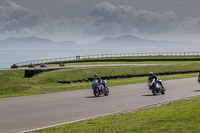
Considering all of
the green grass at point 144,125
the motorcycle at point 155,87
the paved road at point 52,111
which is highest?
the motorcycle at point 155,87

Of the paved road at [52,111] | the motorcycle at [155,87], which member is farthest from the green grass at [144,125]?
the motorcycle at [155,87]

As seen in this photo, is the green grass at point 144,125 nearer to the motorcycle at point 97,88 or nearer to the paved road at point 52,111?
the paved road at point 52,111

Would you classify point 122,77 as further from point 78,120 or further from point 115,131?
point 115,131

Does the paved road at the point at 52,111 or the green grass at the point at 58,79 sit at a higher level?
the green grass at the point at 58,79

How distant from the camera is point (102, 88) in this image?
21.3m

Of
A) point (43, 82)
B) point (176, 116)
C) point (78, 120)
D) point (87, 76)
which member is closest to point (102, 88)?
point (78, 120)

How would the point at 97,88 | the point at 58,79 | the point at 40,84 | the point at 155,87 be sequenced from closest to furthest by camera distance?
the point at 97,88
the point at 155,87
the point at 40,84
the point at 58,79

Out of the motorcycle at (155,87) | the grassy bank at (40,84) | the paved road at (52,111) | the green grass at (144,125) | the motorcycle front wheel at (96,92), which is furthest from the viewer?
the grassy bank at (40,84)

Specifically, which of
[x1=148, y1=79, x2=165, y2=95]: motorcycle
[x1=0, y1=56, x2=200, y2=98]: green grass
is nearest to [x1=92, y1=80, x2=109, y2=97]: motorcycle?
[x1=148, y1=79, x2=165, y2=95]: motorcycle

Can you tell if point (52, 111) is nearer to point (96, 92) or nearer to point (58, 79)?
point (96, 92)

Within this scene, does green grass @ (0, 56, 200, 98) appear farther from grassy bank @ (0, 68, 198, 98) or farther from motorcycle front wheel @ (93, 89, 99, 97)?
motorcycle front wheel @ (93, 89, 99, 97)

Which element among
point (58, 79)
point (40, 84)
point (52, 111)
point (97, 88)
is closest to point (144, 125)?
point (52, 111)

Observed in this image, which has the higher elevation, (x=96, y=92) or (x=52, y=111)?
(x=96, y=92)

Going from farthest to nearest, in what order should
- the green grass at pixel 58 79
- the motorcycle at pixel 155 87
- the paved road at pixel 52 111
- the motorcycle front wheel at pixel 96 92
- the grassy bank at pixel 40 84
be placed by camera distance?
the green grass at pixel 58 79
the grassy bank at pixel 40 84
the motorcycle at pixel 155 87
the motorcycle front wheel at pixel 96 92
the paved road at pixel 52 111
